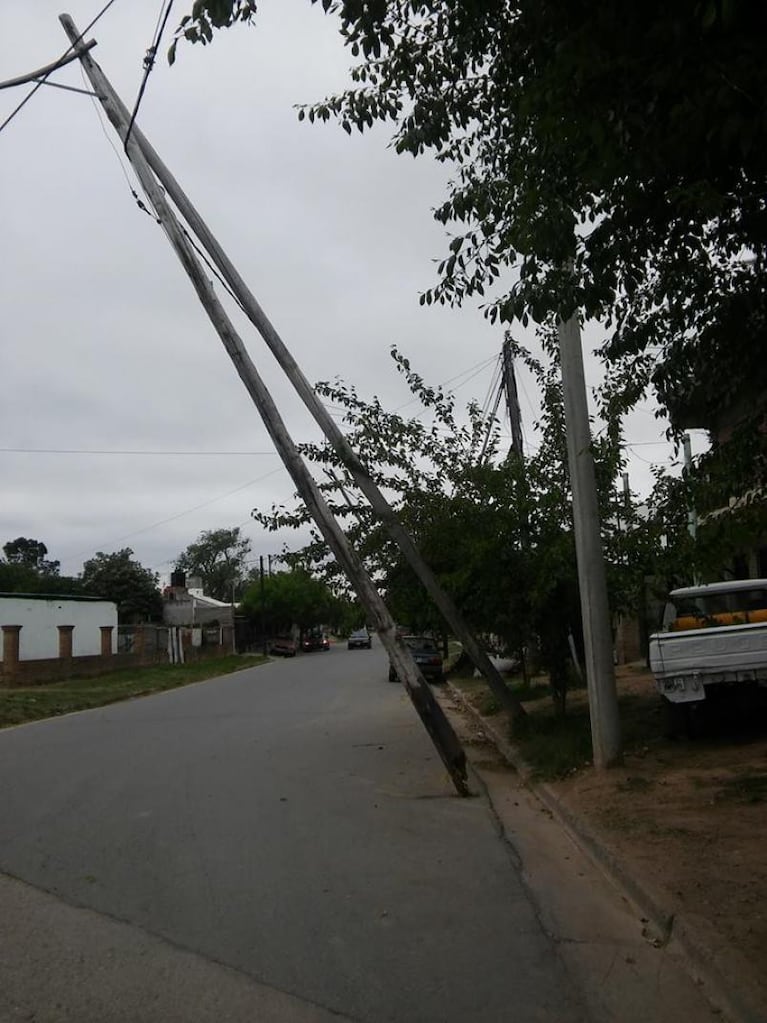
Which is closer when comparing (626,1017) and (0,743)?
(626,1017)

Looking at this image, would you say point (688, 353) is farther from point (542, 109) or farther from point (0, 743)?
point (0, 743)

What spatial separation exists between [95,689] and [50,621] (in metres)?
14.5

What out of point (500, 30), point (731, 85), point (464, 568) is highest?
point (500, 30)

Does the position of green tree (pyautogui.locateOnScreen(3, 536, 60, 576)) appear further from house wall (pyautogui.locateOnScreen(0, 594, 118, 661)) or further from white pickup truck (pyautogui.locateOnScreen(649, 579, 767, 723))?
white pickup truck (pyautogui.locateOnScreen(649, 579, 767, 723))

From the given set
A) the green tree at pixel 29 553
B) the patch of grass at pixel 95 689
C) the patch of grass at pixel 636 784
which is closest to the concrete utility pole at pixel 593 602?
the patch of grass at pixel 636 784

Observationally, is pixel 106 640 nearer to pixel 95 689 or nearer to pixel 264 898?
pixel 95 689

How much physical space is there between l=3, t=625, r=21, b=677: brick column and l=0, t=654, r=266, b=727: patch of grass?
0.73 meters

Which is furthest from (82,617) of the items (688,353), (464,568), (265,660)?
(688,353)

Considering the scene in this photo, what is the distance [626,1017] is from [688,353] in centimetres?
399

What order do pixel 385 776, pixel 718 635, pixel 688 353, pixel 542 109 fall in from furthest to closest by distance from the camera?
pixel 385 776 < pixel 718 635 < pixel 688 353 < pixel 542 109

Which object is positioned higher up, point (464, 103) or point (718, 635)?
point (464, 103)

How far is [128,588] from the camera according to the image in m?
78.4

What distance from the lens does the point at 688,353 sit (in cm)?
636

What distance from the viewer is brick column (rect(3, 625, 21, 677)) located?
3177 cm
